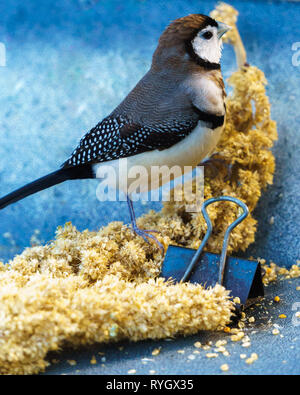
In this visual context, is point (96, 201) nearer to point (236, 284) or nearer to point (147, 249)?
point (147, 249)

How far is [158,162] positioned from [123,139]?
73 millimetres

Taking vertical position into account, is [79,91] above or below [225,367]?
above

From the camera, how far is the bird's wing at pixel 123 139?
30.4 inches

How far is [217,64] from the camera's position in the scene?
0.82m

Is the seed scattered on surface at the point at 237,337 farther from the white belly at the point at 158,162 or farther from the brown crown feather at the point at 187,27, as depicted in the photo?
the brown crown feather at the point at 187,27

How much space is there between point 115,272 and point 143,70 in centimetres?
54

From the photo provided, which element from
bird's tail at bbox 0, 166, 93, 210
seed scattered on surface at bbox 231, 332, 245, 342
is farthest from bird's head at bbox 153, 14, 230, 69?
seed scattered on surface at bbox 231, 332, 245, 342

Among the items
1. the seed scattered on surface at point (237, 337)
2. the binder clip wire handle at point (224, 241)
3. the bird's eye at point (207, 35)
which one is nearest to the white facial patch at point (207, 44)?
the bird's eye at point (207, 35)

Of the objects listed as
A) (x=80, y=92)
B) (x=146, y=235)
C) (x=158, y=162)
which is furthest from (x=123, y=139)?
(x=80, y=92)

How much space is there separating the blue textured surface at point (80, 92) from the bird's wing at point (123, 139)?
0.27 metres

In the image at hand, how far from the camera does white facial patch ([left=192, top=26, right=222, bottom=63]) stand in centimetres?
79

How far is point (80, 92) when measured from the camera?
1088mm

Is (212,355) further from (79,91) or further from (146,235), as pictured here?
(79,91)

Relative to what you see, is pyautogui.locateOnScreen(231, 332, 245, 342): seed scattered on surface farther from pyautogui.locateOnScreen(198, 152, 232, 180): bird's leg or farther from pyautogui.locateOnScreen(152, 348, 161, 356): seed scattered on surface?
pyautogui.locateOnScreen(198, 152, 232, 180): bird's leg
